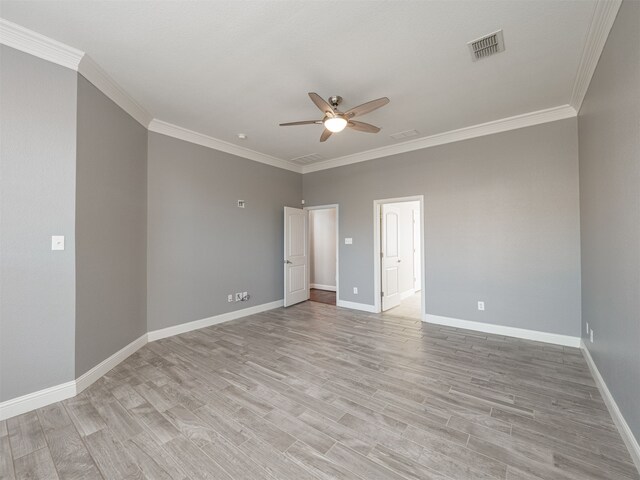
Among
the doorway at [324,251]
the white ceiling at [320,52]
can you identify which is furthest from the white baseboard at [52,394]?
the doorway at [324,251]

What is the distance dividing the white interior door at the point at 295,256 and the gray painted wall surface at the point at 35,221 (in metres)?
3.39

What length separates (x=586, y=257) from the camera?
2910 millimetres

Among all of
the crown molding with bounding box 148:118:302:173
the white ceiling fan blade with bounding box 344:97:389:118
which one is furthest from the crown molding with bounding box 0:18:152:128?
the white ceiling fan blade with bounding box 344:97:389:118

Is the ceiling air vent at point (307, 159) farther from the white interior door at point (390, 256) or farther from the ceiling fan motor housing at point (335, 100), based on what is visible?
the ceiling fan motor housing at point (335, 100)

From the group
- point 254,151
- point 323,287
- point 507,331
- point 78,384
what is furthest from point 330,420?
point 323,287

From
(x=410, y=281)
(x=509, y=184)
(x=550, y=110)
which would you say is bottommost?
(x=410, y=281)

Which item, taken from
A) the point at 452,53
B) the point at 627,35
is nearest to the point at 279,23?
the point at 452,53

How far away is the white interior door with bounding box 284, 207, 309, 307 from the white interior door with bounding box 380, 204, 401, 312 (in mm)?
1757

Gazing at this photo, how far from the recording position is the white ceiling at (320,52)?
191 centimetres

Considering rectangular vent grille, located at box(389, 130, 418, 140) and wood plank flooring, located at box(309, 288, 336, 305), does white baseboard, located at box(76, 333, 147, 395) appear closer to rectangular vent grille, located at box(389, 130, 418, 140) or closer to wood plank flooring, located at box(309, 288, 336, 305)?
wood plank flooring, located at box(309, 288, 336, 305)

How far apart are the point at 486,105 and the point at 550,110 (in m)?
0.89

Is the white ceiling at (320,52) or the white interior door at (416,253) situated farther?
the white interior door at (416,253)

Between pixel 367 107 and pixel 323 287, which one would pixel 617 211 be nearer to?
pixel 367 107

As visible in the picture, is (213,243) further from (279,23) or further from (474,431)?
(474,431)
